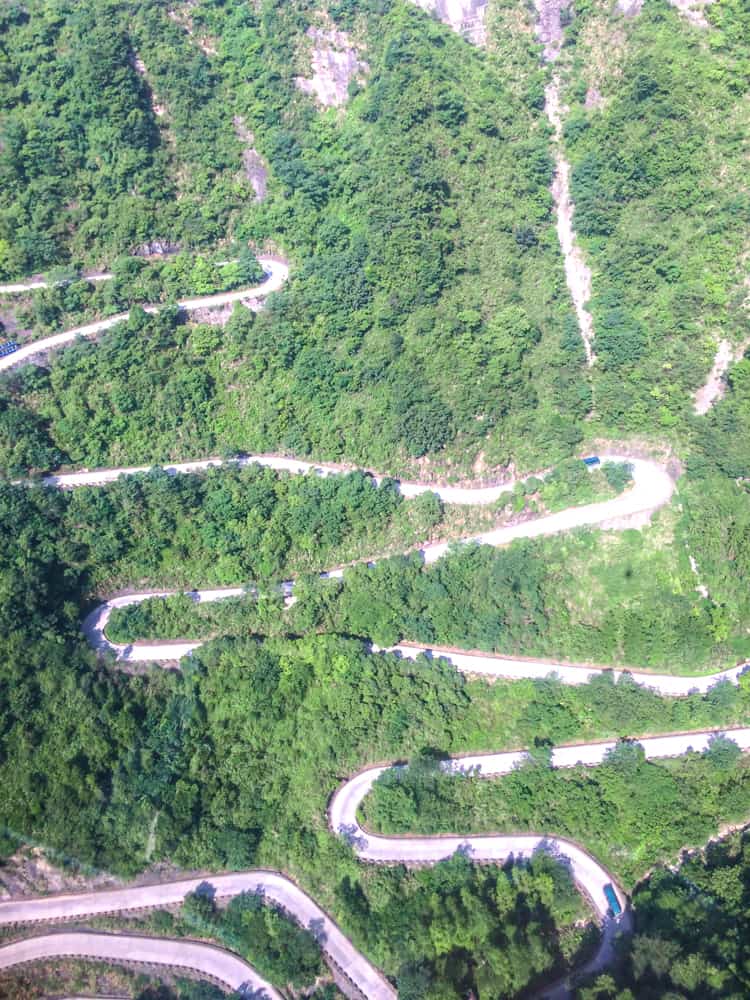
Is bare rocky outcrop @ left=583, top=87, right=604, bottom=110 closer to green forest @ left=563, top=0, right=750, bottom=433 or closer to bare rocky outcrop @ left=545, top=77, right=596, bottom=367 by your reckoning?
green forest @ left=563, top=0, right=750, bottom=433

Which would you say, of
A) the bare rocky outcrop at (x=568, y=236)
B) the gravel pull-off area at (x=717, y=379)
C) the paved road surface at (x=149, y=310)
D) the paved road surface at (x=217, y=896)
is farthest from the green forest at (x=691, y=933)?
the paved road surface at (x=149, y=310)

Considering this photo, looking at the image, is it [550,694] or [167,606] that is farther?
[167,606]

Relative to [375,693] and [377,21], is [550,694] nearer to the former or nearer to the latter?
[375,693]

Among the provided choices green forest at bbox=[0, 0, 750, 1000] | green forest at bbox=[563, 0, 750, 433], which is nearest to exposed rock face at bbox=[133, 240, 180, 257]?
green forest at bbox=[0, 0, 750, 1000]

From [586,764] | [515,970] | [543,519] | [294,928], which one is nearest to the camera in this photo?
[515,970]

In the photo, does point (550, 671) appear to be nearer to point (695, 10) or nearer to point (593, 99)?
point (593, 99)

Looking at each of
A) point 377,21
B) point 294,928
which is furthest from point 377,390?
point 294,928
